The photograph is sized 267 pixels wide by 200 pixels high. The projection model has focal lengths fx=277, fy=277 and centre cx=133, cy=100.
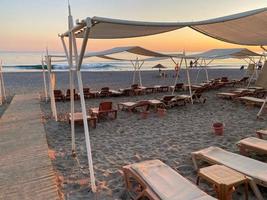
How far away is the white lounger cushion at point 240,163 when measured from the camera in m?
3.98

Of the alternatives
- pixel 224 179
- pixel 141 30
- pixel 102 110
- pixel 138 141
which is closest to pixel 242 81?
pixel 102 110

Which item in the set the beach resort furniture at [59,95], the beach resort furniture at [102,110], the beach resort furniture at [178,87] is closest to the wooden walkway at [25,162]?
the beach resort furniture at [102,110]

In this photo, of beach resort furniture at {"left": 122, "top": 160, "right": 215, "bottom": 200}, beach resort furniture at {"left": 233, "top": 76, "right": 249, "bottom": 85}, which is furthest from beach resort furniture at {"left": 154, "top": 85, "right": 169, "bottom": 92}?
beach resort furniture at {"left": 122, "top": 160, "right": 215, "bottom": 200}

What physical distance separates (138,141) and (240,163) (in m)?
2.91

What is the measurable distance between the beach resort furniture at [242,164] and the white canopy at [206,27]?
2.27 meters

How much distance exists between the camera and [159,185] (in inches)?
144

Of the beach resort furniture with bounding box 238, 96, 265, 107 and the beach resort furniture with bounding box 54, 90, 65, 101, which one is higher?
the beach resort furniture with bounding box 54, 90, 65, 101

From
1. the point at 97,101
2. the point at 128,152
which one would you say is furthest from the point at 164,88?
the point at 128,152

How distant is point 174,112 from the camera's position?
1066 cm

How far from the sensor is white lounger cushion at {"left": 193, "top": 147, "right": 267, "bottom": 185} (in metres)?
3.98

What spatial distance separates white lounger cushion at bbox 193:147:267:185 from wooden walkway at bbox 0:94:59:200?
8.65ft

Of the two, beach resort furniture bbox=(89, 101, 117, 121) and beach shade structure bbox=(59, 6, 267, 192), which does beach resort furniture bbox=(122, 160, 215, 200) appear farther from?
beach resort furniture bbox=(89, 101, 117, 121)

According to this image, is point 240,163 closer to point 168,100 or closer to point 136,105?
point 136,105

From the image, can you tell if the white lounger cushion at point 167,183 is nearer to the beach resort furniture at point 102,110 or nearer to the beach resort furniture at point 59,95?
the beach resort furniture at point 102,110
